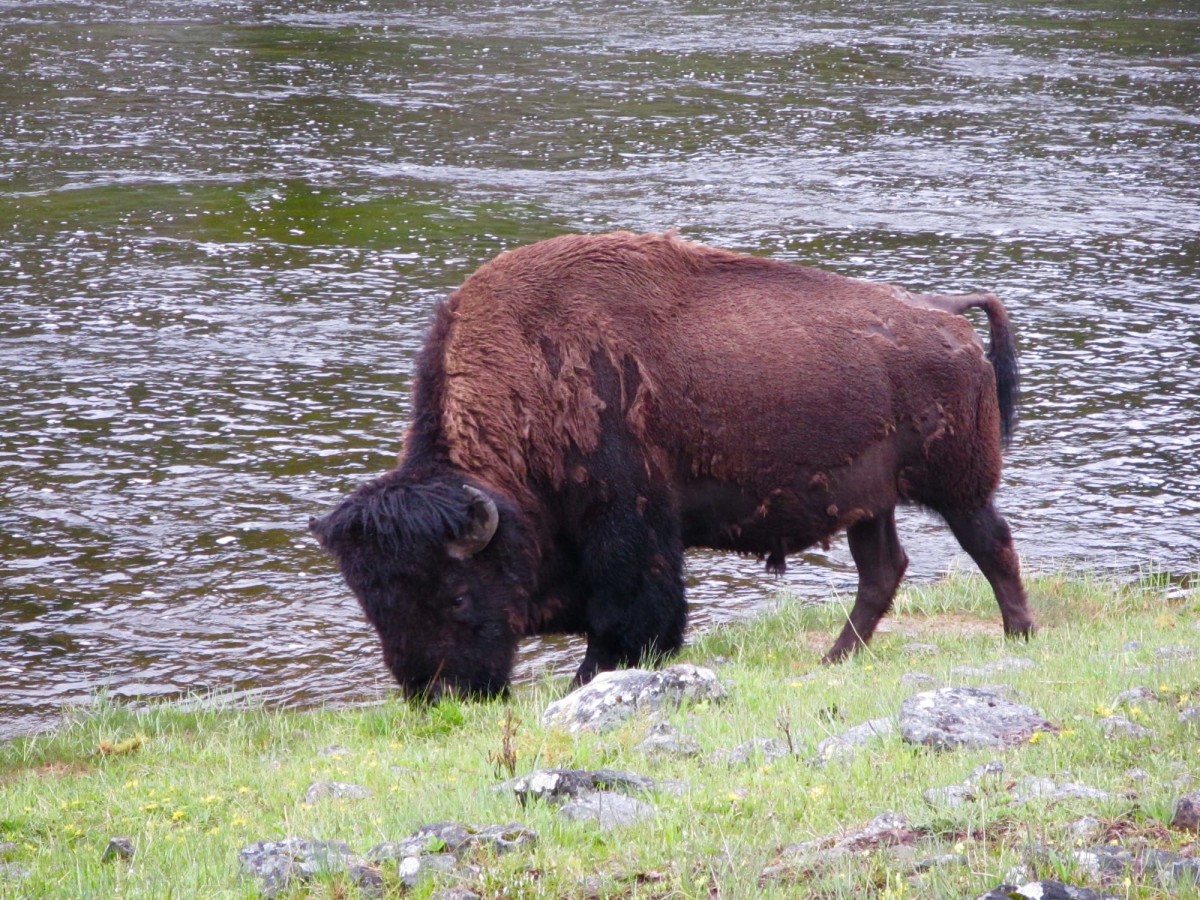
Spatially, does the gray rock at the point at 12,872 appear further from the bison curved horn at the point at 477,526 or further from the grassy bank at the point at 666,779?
the bison curved horn at the point at 477,526

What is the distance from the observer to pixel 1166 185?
20.1 m

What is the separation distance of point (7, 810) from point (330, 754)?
49.6 inches

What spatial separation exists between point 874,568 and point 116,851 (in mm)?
4694

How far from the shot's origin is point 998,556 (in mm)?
7910

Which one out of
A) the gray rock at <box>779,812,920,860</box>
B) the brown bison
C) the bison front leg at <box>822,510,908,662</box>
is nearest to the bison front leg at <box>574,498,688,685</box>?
the brown bison

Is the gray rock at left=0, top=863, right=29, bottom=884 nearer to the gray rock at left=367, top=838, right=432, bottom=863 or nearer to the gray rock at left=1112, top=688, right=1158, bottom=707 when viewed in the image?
the gray rock at left=367, top=838, right=432, bottom=863

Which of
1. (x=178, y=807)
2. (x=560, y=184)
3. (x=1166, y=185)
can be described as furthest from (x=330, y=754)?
(x=1166, y=185)

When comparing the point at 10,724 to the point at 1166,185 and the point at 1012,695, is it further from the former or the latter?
the point at 1166,185

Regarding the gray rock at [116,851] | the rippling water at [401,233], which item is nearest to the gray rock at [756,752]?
the gray rock at [116,851]

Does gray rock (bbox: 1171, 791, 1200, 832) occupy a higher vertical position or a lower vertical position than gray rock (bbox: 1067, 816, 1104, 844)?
higher

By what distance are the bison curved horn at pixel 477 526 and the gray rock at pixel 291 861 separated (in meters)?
2.74

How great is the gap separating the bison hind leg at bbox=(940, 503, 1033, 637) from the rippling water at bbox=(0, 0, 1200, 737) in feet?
6.07

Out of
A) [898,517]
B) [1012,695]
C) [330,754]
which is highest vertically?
[1012,695]

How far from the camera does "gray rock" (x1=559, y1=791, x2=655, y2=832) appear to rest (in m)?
4.25
